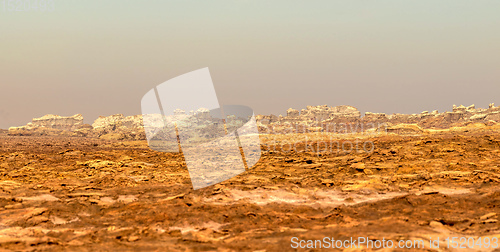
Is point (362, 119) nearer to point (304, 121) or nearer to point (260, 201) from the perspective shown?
point (304, 121)

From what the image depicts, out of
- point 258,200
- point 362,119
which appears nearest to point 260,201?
point 258,200

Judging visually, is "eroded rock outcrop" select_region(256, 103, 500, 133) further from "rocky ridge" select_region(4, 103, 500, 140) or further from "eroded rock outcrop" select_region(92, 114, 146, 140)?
"eroded rock outcrop" select_region(92, 114, 146, 140)

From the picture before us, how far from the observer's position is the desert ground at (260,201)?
8.52 metres

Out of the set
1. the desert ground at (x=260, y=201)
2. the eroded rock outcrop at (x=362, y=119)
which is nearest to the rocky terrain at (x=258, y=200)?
the desert ground at (x=260, y=201)

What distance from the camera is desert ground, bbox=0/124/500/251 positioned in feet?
27.9

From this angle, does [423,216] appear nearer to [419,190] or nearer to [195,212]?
[419,190]

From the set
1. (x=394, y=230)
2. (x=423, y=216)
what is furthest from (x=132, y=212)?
(x=423, y=216)

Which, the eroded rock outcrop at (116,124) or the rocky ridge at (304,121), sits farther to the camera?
the eroded rock outcrop at (116,124)

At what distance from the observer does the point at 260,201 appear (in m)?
11.9

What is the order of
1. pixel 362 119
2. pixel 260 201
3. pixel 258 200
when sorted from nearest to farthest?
pixel 260 201 → pixel 258 200 → pixel 362 119

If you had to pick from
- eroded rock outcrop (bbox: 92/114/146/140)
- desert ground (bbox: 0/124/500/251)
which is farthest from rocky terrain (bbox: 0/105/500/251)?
eroded rock outcrop (bbox: 92/114/146/140)

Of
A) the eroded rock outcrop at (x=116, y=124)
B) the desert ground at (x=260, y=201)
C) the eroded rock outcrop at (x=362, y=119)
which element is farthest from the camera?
the eroded rock outcrop at (x=116, y=124)

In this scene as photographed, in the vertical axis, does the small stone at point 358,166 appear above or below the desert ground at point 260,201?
above

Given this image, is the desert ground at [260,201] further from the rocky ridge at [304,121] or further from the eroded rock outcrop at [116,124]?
the eroded rock outcrop at [116,124]
